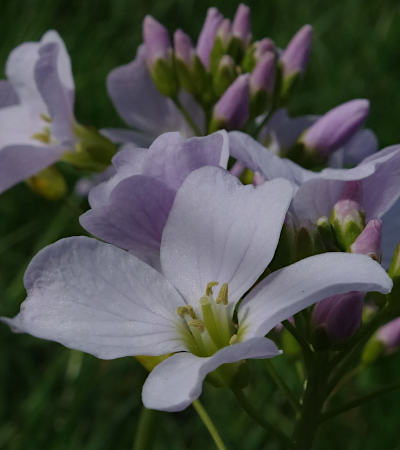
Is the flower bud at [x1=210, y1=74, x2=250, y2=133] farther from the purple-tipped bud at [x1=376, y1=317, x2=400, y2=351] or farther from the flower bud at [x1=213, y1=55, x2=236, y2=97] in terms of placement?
the purple-tipped bud at [x1=376, y1=317, x2=400, y2=351]

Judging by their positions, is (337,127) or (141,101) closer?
(337,127)

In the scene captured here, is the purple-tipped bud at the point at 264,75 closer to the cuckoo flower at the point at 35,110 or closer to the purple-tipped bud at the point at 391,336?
the cuckoo flower at the point at 35,110

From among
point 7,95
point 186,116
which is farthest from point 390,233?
point 7,95

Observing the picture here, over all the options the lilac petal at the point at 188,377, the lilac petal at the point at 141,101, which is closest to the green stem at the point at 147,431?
the lilac petal at the point at 188,377

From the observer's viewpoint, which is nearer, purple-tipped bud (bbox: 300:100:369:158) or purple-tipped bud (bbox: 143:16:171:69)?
purple-tipped bud (bbox: 300:100:369:158)

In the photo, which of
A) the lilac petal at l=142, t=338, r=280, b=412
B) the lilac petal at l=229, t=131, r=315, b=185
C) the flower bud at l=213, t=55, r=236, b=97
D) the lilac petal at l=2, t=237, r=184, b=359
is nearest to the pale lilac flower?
the flower bud at l=213, t=55, r=236, b=97

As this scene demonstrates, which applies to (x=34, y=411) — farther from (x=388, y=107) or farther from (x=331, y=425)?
(x=388, y=107)

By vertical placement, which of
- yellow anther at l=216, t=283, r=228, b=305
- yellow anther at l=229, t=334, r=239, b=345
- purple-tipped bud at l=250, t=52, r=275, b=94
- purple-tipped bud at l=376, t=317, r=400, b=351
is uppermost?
purple-tipped bud at l=250, t=52, r=275, b=94

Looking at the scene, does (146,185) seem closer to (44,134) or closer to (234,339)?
(234,339)
